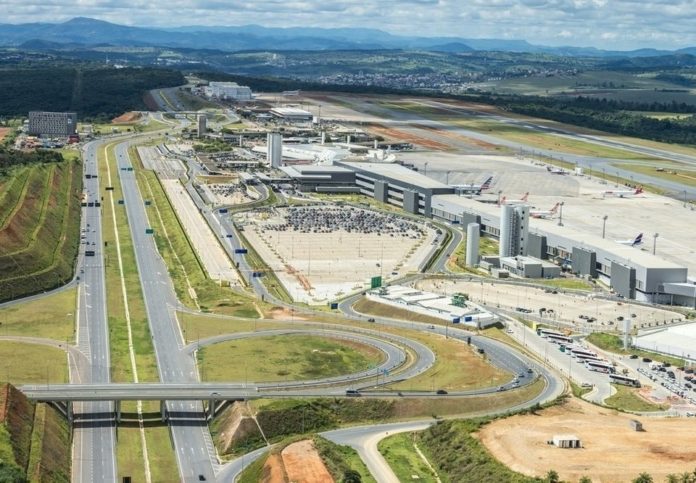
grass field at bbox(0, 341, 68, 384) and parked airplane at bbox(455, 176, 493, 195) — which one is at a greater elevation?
parked airplane at bbox(455, 176, 493, 195)

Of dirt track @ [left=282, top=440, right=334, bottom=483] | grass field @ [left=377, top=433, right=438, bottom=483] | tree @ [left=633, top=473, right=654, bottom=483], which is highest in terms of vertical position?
tree @ [left=633, top=473, right=654, bottom=483]

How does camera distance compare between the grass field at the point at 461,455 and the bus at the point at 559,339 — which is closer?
the grass field at the point at 461,455

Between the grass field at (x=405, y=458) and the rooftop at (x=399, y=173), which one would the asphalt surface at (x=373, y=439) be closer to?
the grass field at (x=405, y=458)

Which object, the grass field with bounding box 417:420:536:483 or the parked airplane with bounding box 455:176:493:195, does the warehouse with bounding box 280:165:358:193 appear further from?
the grass field with bounding box 417:420:536:483

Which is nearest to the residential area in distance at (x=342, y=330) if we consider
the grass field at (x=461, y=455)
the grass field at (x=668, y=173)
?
the grass field at (x=461, y=455)

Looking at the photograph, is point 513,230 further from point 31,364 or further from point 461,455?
point 461,455

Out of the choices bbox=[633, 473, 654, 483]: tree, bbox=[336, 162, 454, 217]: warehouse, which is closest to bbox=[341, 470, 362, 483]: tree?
bbox=[633, 473, 654, 483]: tree
